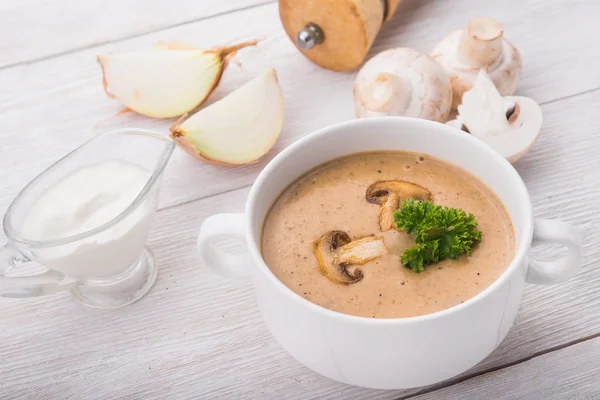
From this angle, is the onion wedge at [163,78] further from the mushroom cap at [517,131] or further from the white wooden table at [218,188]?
the mushroom cap at [517,131]

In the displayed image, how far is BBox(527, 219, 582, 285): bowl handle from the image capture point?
89 cm

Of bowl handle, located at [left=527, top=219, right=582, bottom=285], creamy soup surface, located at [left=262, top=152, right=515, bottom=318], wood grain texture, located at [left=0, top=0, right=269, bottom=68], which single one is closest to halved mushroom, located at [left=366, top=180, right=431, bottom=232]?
creamy soup surface, located at [left=262, top=152, right=515, bottom=318]

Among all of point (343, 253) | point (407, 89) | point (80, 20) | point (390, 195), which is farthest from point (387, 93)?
point (80, 20)

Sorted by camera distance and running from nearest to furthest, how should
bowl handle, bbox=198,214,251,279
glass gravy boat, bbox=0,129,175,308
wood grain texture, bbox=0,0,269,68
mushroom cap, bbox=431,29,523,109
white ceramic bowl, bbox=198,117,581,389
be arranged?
white ceramic bowl, bbox=198,117,581,389 < bowl handle, bbox=198,214,251,279 < glass gravy boat, bbox=0,129,175,308 < mushroom cap, bbox=431,29,523,109 < wood grain texture, bbox=0,0,269,68

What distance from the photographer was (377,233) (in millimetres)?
982

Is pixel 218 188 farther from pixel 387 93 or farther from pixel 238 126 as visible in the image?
pixel 387 93

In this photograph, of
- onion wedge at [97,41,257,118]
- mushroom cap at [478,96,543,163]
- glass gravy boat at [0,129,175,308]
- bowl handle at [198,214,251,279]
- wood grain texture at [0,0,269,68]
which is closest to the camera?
bowl handle at [198,214,251,279]

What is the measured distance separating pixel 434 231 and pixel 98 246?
19.1 inches

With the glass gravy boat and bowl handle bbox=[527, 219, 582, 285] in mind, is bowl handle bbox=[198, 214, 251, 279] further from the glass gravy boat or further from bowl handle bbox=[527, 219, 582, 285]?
bowl handle bbox=[527, 219, 582, 285]

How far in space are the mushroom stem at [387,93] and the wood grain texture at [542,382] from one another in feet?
1.57

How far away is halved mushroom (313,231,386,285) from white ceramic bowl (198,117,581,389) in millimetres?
84

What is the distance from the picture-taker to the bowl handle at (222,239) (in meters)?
0.96

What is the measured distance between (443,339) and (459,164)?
0.30 meters

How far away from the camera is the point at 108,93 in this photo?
1460 millimetres
